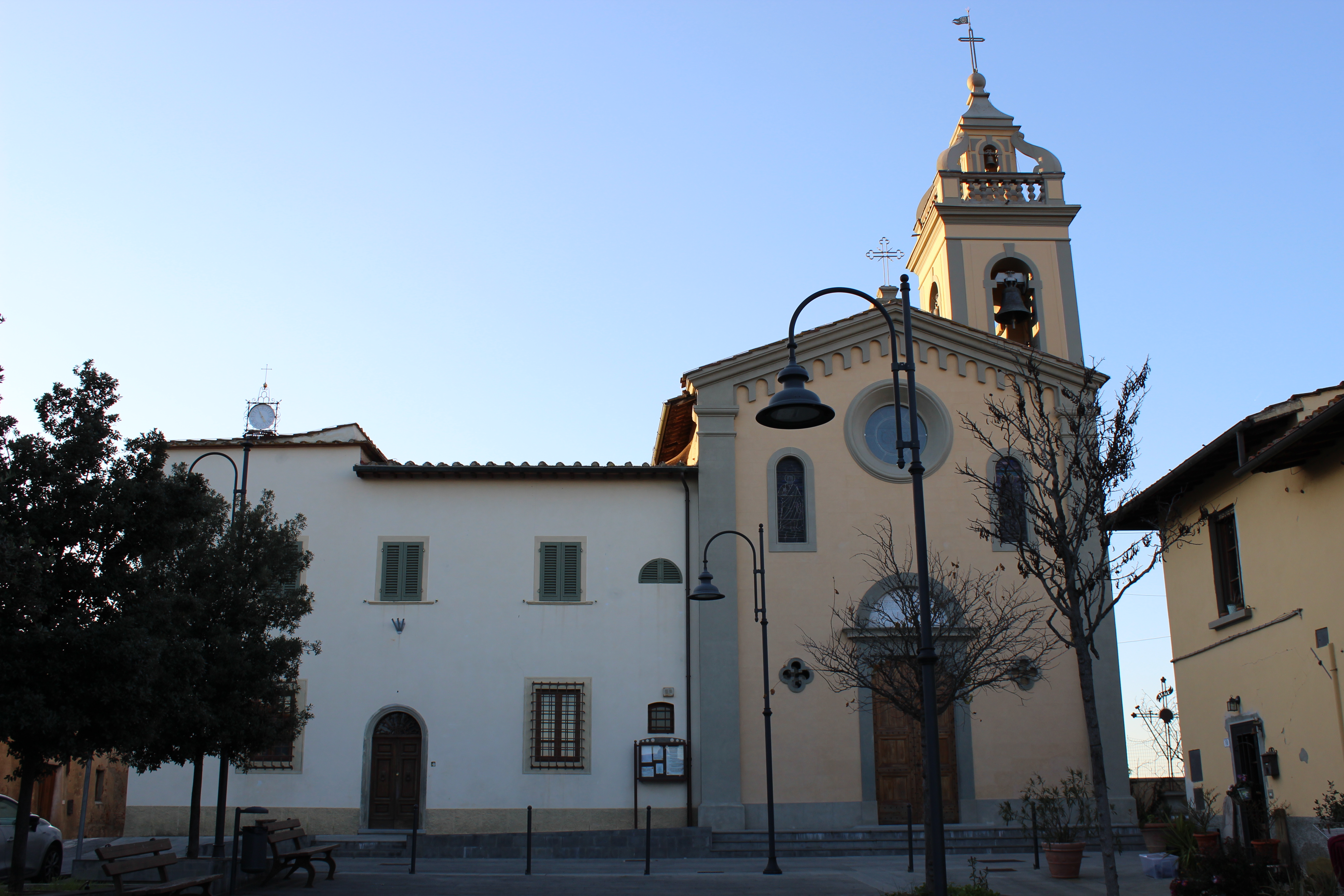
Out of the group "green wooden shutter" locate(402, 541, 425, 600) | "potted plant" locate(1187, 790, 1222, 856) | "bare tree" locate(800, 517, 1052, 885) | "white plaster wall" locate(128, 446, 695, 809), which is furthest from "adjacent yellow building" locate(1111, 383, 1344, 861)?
"green wooden shutter" locate(402, 541, 425, 600)

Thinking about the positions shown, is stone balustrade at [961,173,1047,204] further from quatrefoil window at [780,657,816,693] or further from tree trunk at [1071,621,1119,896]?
tree trunk at [1071,621,1119,896]

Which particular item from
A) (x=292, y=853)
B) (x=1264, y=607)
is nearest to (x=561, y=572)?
(x=292, y=853)

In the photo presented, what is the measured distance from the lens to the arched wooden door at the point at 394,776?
22.0 metres

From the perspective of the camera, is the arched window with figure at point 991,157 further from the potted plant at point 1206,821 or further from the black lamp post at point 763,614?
the potted plant at point 1206,821

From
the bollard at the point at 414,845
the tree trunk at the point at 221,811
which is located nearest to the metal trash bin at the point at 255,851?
the tree trunk at the point at 221,811

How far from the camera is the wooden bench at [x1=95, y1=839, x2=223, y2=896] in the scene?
→ 450 inches

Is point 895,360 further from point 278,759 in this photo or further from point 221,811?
point 278,759

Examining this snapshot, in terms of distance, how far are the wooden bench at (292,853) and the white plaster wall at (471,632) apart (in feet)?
19.6

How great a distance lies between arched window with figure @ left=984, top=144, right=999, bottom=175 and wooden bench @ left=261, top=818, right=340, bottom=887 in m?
22.0

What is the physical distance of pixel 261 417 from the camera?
24.8 metres

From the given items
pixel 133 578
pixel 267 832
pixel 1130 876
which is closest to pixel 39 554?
pixel 133 578

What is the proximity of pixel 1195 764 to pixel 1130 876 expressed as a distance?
2355 millimetres

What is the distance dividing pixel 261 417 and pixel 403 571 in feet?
16.6

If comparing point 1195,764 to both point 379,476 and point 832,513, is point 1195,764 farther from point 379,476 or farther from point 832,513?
point 379,476
